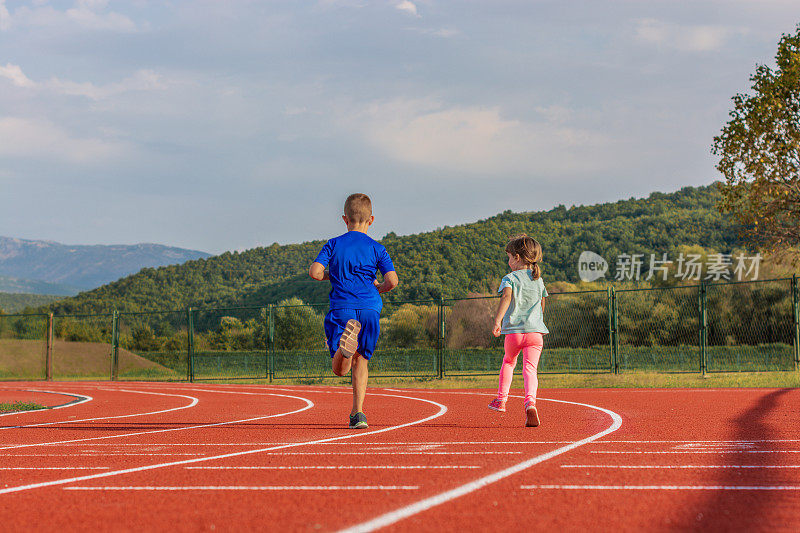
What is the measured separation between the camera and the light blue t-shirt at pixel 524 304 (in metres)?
7.54

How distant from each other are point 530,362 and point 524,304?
0.54 metres

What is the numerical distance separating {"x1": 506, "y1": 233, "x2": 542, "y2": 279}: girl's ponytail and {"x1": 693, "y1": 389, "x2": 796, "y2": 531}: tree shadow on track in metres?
2.20

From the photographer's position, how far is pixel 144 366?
28672 millimetres

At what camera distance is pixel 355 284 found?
7.03 m

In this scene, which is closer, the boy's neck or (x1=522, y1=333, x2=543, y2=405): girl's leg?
the boy's neck

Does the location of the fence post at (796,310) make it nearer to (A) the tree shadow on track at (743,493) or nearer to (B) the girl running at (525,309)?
(A) the tree shadow on track at (743,493)

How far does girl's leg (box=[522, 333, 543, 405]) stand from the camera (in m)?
7.53

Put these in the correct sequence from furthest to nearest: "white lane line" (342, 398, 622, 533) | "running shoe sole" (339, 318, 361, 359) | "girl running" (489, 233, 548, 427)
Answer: "girl running" (489, 233, 548, 427) → "running shoe sole" (339, 318, 361, 359) → "white lane line" (342, 398, 622, 533)

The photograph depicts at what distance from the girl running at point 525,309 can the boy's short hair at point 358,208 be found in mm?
1384

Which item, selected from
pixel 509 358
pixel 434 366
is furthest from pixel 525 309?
pixel 434 366

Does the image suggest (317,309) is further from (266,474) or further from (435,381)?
(266,474)

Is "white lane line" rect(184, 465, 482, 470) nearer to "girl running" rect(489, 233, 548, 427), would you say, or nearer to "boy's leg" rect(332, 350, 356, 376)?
"boy's leg" rect(332, 350, 356, 376)

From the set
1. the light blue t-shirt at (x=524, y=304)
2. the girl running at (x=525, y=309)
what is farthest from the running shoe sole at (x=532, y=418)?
the light blue t-shirt at (x=524, y=304)

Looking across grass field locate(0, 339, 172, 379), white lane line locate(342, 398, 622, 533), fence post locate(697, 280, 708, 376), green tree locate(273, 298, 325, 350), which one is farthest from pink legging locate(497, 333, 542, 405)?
grass field locate(0, 339, 172, 379)
